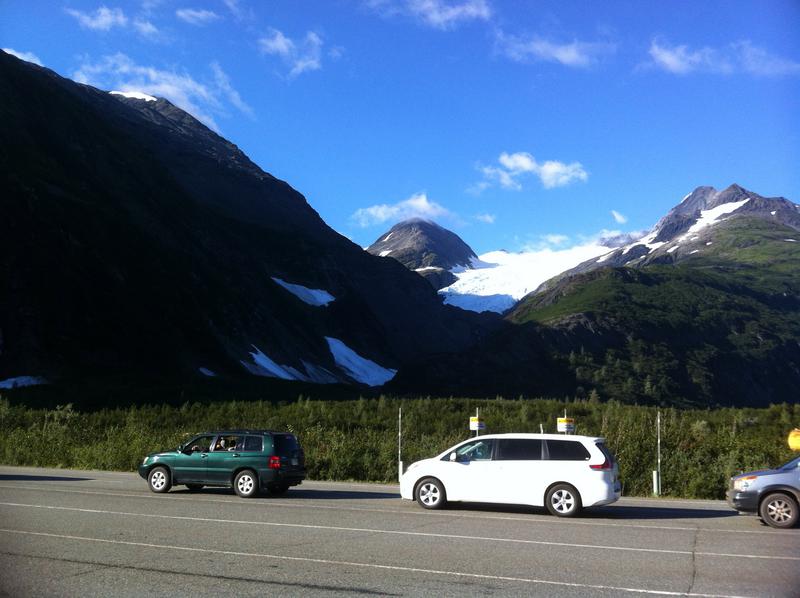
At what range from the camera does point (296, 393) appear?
6925 centimetres

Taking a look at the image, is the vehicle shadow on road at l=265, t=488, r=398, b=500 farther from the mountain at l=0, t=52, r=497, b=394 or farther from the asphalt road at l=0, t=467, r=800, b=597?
the mountain at l=0, t=52, r=497, b=394

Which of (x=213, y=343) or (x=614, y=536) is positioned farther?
(x=213, y=343)

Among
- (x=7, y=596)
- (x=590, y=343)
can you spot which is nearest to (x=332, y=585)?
(x=7, y=596)

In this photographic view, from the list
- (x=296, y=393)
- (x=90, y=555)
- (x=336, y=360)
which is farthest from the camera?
(x=336, y=360)

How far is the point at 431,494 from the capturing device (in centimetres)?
1580

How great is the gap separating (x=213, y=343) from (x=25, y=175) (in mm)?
22990

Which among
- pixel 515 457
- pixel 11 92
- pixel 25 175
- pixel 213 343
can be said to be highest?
pixel 11 92

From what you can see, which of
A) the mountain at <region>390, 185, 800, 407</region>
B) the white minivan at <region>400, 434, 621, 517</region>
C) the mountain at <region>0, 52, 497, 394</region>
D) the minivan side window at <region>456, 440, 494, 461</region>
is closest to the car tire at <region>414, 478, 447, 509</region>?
the white minivan at <region>400, 434, 621, 517</region>

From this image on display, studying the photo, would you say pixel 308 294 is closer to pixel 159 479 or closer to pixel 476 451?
pixel 159 479

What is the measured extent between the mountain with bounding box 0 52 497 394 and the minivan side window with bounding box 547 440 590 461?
46.9 m

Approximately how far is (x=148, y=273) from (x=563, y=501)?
66992mm

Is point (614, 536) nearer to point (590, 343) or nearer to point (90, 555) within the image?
point (90, 555)

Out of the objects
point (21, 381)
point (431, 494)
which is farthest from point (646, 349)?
point (431, 494)

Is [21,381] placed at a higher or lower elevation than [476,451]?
higher
